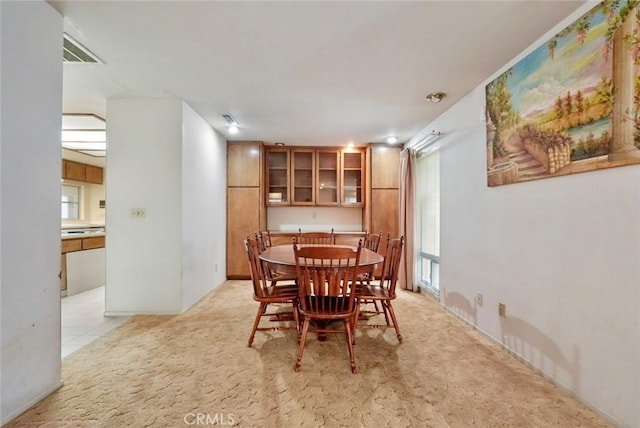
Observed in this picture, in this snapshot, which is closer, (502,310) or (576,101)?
(576,101)

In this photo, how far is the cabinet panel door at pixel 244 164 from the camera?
4621 mm

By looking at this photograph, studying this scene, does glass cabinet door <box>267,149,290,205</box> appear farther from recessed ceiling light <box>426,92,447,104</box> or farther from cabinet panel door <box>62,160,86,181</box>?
cabinet panel door <box>62,160,86,181</box>

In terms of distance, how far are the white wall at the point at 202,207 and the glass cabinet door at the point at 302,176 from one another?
116 cm

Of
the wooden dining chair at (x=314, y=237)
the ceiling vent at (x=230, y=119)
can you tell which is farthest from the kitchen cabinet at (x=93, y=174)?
the wooden dining chair at (x=314, y=237)

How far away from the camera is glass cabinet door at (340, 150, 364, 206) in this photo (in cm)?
494

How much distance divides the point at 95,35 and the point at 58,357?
209 centimetres

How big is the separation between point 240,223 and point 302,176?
135 centimetres

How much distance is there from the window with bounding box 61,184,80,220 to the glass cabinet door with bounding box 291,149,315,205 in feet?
15.5

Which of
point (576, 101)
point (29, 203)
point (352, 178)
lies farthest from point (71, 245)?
point (576, 101)

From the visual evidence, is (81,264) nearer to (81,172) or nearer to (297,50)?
(81,172)

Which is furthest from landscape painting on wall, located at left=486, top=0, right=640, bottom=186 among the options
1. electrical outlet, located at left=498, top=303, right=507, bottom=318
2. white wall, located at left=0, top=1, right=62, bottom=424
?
white wall, located at left=0, top=1, right=62, bottom=424

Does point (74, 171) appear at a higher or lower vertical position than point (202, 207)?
higher

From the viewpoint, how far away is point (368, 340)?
2383 millimetres

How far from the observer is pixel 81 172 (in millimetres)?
5582
